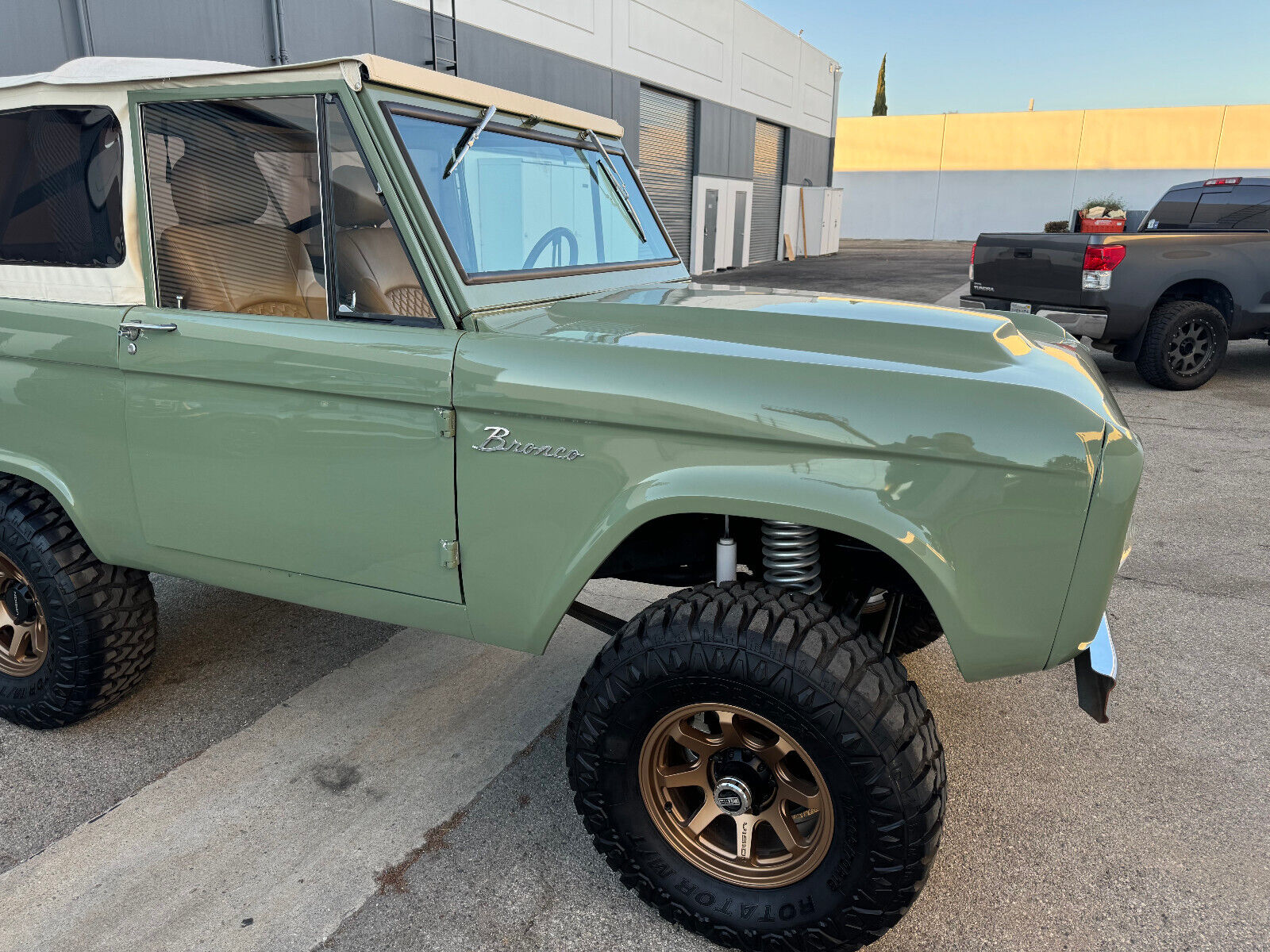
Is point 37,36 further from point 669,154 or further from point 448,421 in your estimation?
point 669,154

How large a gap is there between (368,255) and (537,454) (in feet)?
Result: 2.46

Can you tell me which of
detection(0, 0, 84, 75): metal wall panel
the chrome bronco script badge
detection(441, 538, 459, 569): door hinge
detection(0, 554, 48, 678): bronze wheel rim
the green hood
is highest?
detection(0, 0, 84, 75): metal wall panel

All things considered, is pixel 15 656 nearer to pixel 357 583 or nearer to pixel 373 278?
pixel 357 583

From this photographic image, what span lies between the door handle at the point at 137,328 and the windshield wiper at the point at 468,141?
913 millimetres

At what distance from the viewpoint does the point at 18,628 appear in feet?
10.4

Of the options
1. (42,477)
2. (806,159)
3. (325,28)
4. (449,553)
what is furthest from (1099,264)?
(806,159)

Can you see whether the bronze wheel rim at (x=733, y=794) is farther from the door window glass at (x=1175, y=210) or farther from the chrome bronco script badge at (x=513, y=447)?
the door window glass at (x=1175, y=210)

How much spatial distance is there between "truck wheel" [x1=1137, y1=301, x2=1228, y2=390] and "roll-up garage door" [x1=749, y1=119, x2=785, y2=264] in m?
15.9

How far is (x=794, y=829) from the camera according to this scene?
7.17ft

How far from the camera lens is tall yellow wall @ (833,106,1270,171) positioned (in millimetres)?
35844

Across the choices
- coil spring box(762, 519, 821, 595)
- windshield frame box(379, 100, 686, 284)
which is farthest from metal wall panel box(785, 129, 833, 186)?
coil spring box(762, 519, 821, 595)

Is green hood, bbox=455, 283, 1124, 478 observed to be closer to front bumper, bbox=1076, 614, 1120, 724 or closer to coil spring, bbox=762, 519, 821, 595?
coil spring, bbox=762, 519, 821, 595

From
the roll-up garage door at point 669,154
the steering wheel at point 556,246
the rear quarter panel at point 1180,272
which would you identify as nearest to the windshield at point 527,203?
the steering wheel at point 556,246

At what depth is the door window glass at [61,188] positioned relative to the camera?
2680 mm
